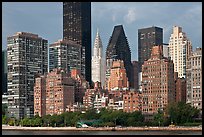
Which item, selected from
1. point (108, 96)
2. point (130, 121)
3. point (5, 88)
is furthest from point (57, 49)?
point (130, 121)

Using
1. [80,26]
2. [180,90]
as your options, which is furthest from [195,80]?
[80,26]

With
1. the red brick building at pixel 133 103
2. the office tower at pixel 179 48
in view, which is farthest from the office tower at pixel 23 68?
the office tower at pixel 179 48

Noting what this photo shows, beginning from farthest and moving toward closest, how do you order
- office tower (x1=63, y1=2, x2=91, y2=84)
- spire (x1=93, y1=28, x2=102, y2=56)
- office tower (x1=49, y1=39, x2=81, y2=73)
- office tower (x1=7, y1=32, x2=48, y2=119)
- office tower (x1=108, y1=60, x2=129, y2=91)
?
1. spire (x1=93, y1=28, x2=102, y2=56)
2. office tower (x1=63, y1=2, x2=91, y2=84)
3. office tower (x1=49, y1=39, x2=81, y2=73)
4. office tower (x1=108, y1=60, x2=129, y2=91)
5. office tower (x1=7, y1=32, x2=48, y2=119)

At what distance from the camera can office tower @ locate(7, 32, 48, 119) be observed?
4775 cm

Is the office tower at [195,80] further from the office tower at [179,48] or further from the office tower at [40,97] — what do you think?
the office tower at [179,48]

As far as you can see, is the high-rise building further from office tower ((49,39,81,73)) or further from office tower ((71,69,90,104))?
office tower ((49,39,81,73))

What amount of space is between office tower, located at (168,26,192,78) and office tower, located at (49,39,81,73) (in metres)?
13.1

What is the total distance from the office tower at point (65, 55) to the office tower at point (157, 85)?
735 inches

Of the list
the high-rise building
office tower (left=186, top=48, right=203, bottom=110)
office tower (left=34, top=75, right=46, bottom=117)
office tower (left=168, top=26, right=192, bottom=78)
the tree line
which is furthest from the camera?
office tower (left=168, top=26, right=192, bottom=78)

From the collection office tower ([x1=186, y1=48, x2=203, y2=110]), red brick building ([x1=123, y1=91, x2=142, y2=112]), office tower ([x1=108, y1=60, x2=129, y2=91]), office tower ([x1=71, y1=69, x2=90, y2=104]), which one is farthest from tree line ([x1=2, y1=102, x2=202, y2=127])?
office tower ([x1=108, y1=60, x2=129, y2=91])

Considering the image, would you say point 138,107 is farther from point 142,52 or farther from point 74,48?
point 142,52

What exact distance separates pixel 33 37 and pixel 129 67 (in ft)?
45.9

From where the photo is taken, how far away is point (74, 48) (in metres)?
60.0

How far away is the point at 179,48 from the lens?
6412cm
